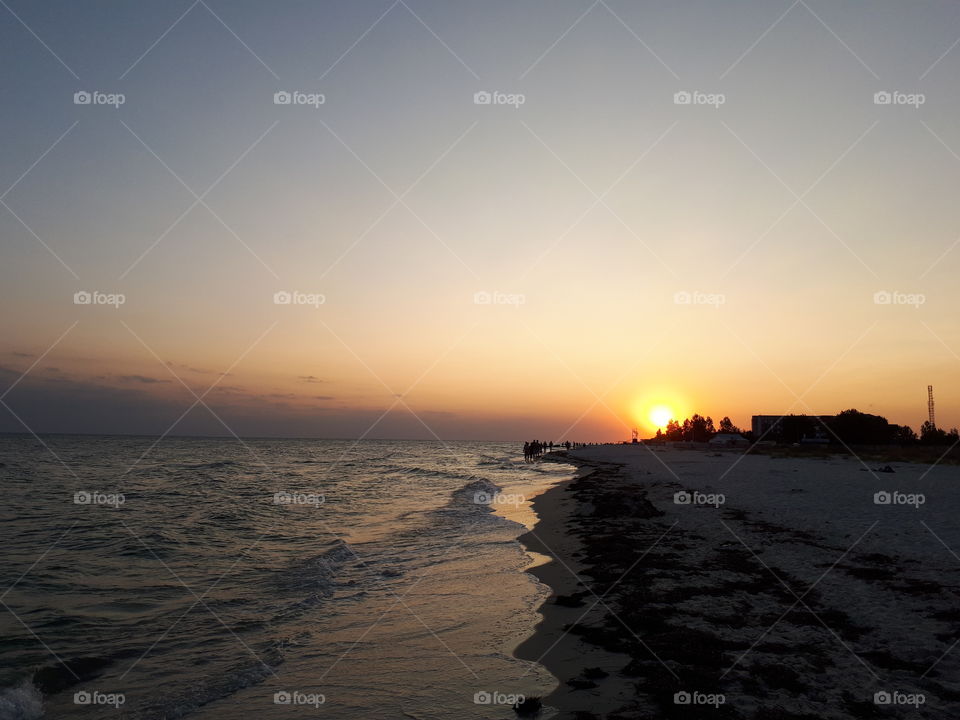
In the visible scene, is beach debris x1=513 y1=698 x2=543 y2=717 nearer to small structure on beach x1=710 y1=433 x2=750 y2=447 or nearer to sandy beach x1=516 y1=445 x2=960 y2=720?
sandy beach x1=516 y1=445 x2=960 y2=720

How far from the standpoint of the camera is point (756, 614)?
1047cm

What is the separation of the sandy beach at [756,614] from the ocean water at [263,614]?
1106mm

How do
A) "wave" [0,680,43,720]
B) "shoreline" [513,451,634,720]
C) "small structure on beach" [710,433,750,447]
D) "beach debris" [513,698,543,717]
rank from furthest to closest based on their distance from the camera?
1. "small structure on beach" [710,433,750,447]
2. "wave" [0,680,43,720]
3. "shoreline" [513,451,634,720]
4. "beach debris" [513,698,543,717]

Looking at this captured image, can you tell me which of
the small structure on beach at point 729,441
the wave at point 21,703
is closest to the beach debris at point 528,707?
the wave at point 21,703

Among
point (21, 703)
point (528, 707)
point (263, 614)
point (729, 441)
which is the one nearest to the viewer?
point (528, 707)

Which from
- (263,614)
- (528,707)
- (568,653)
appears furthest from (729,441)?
(528,707)

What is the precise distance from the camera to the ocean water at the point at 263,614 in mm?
8336

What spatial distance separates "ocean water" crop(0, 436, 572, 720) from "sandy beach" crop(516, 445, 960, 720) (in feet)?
3.63

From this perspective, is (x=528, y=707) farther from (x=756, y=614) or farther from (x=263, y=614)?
(x=263, y=614)

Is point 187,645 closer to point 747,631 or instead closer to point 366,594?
point 366,594

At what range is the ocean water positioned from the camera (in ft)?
27.3

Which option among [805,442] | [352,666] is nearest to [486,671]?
[352,666]

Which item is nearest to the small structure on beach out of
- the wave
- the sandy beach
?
the sandy beach

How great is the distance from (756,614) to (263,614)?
10.6 metres
